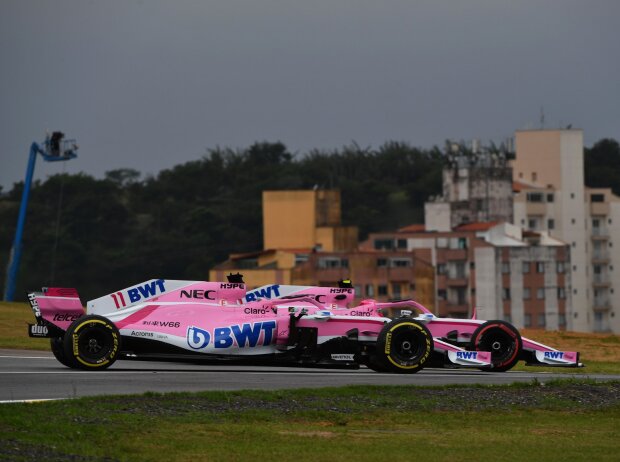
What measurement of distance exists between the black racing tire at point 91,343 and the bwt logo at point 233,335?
1.31 meters

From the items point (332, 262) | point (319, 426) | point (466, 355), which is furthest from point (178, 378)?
point (332, 262)

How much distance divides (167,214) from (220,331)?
5676 inches

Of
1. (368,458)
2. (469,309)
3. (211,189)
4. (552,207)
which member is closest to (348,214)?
(211,189)

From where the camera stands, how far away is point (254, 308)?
86.0 feet

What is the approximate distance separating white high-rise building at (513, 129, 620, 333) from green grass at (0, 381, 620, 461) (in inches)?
4975

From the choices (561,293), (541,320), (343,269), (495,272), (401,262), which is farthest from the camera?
(561,293)

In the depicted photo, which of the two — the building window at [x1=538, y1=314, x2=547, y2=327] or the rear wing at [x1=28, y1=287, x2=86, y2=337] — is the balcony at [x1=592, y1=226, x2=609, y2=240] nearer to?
the building window at [x1=538, y1=314, x2=547, y2=327]

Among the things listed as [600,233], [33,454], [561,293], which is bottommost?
[33,454]

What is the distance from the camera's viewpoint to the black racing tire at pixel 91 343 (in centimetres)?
2472

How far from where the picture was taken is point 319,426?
18906 mm

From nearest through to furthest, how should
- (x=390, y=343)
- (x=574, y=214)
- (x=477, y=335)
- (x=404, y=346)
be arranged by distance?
(x=390, y=343) < (x=404, y=346) < (x=477, y=335) < (x=574, y=214)

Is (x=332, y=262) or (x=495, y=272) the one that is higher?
(x=332, y=262)

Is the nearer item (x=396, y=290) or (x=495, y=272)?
(x=396, y=290)

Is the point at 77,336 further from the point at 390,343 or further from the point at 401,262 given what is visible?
the point at 401,262
